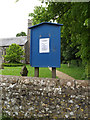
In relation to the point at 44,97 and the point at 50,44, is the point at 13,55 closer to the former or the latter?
the point at 50,44

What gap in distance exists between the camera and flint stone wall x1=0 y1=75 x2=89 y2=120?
2377mm

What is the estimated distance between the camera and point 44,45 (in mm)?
2988

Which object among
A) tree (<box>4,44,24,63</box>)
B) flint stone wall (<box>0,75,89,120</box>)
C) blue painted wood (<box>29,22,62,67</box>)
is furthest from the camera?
tree (<box>4,44,24,63</box>)

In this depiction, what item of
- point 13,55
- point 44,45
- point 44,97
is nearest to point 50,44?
point 44,45

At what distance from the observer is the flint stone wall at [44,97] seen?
238cm

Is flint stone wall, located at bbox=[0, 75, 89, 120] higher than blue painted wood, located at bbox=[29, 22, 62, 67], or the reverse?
blue painted wood, located at bbox=[29, 22, 62, 67]

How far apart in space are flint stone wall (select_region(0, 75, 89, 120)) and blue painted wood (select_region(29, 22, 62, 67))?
1.86ft

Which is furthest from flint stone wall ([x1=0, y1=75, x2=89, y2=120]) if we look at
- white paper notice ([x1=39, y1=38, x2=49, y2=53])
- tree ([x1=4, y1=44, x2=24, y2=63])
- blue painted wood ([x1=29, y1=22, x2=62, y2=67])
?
tree ([x1=4, y1=44, x2=24, y2=63])

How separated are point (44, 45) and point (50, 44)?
163 mm

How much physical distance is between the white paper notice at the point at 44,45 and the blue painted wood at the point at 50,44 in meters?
0.08

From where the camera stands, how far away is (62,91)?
2453mm

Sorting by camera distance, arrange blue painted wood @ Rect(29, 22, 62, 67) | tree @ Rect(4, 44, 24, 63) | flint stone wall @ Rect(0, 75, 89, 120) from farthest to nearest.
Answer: tree @ Rect(4, 44, 24, 63) < blue painted wood @ Rect(29, 22, 62, 67) < flint stone wall @ Rect(0, 75, 89, 120)

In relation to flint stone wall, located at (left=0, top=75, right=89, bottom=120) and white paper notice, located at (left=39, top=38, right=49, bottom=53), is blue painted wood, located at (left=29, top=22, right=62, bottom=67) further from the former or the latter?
flint stone wall, located at (left=0, top=75, right=89, bottom=120)

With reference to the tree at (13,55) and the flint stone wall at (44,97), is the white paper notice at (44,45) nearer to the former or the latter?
the flint stone wall at (44,97)
